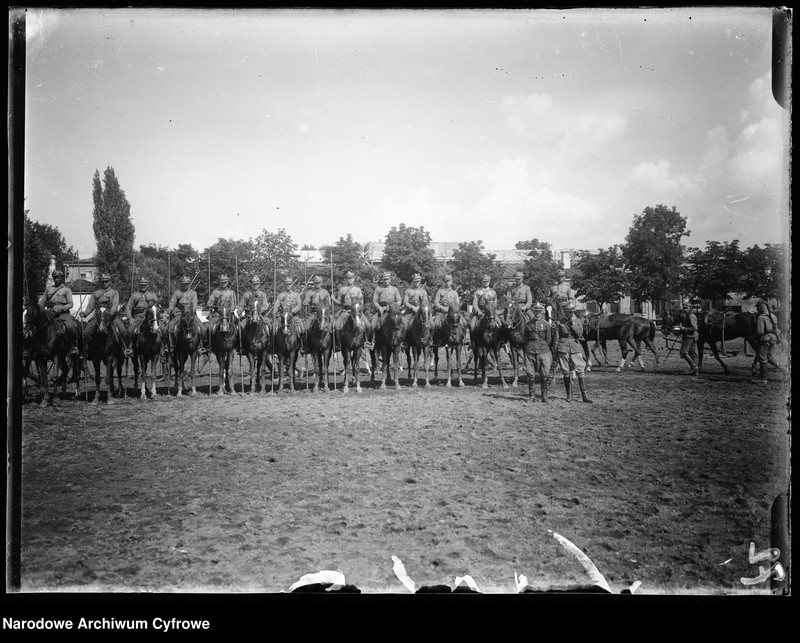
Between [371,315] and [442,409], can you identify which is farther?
[371,315]

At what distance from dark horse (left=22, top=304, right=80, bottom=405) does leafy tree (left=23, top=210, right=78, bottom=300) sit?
1.57 ft

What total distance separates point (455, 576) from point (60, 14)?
7.39 m

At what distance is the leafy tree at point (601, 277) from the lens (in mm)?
9742

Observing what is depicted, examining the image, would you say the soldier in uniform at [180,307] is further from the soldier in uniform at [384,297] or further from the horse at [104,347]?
the soldier in uniform at [384,297]

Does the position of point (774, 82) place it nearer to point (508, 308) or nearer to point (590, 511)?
point (590, 511)

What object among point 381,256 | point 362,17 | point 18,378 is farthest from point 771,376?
point 18,378

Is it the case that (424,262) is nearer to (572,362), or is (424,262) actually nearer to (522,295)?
(522,295)

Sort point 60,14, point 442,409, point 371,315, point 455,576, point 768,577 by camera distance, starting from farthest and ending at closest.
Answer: point 371,315 → point 442,409 → point 60,14 → point 768,577 → point 455,576

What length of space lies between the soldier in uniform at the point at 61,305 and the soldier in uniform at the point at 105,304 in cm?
30

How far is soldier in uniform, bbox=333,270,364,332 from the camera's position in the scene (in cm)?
1135

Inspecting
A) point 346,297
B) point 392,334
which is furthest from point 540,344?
point 346,297

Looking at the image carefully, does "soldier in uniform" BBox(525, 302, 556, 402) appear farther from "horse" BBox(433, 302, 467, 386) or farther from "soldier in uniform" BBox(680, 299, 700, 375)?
"soldier in uniform" BBox(680, 299, 700, 375)

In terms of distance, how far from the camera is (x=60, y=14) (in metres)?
5.88

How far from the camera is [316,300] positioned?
457 inches
